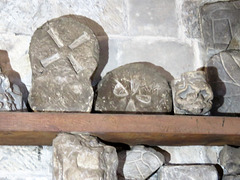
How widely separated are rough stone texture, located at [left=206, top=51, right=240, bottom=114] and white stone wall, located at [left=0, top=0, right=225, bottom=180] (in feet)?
0.53

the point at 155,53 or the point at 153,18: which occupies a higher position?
the point at 153,18

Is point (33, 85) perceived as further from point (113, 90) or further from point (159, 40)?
point (159, 40)

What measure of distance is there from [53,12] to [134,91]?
23.9 inches

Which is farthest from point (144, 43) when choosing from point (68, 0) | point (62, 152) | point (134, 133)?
point (62, 152)

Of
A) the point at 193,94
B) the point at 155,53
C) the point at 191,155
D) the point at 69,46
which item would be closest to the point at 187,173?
the point at 191,155

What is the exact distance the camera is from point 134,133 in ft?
6.03

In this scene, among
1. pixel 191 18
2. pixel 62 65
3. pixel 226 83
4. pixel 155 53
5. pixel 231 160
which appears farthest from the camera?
pixel 191 18

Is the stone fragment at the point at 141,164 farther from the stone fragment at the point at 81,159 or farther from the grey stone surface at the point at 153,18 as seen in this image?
the grey stone surface at the point at 153,18

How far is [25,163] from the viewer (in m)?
1.99

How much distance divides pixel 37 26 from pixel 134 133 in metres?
0.80

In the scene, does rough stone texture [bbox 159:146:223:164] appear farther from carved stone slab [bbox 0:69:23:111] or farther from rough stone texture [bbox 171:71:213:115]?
carved stone slab [bbox 0:69:23:111]

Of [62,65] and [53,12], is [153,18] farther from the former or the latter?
[62,65]

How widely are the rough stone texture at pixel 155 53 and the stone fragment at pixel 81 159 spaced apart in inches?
22.8

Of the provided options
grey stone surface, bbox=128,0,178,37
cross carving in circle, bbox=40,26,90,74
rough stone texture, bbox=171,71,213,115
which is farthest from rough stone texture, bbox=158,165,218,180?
grey stone surface, bbox=128,0,178,37
